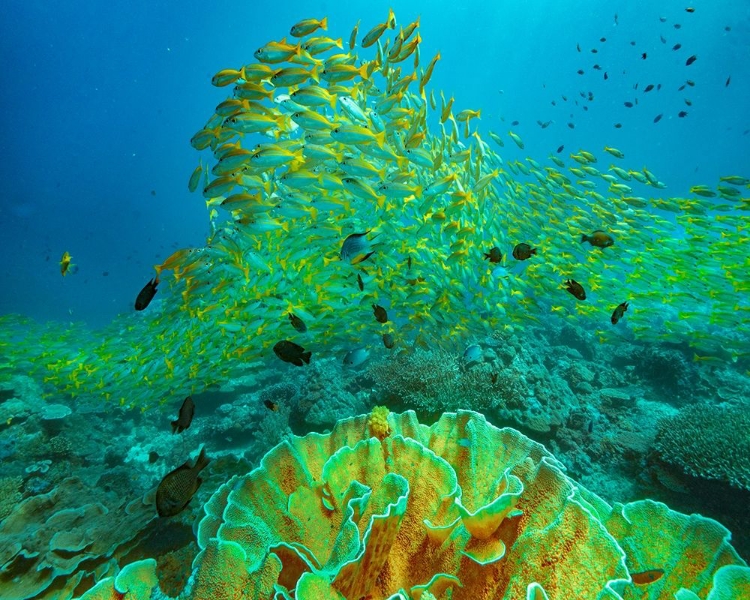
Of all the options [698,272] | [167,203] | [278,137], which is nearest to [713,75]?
[698,272]

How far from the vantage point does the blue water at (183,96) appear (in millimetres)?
81425

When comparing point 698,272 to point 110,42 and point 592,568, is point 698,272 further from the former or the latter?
point 110,42

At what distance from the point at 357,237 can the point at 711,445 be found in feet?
17.6

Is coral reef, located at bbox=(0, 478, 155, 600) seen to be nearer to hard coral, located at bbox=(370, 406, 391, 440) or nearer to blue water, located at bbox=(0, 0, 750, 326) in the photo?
hard coral, located at bbox=(370, 406, 391, 440)

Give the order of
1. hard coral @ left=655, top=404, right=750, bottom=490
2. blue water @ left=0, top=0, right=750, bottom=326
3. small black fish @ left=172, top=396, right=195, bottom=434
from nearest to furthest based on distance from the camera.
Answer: small black fish @ left=172, top=396, right=195, bottom=434 → hard coral @ left=655, top=404, right=750, bottom=490 → blue water @ left=0, top=0, right=750, bottom=326

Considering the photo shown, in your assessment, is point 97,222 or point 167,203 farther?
point 167,203

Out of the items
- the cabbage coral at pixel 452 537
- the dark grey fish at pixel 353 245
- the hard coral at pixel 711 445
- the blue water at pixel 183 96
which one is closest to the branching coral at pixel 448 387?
the hard coral at pixel 711 445

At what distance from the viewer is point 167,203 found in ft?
474

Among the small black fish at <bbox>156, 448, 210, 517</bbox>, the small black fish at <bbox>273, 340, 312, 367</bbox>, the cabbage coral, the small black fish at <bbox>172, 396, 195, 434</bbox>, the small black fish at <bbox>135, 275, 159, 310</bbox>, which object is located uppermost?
the small black fish at <bbox>135, 275, 159, 310</bbox>

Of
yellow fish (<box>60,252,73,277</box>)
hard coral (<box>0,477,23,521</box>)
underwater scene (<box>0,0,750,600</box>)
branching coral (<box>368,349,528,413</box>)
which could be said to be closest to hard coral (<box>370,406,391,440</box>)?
underwater scene (<box>0,0,750,600</box>)

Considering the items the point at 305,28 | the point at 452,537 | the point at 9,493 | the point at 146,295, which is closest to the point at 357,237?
the point at 146,295

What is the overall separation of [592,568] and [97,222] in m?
150

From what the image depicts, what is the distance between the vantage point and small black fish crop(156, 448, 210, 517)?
267 cm

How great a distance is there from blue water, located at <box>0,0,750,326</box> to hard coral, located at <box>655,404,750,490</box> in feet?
217
